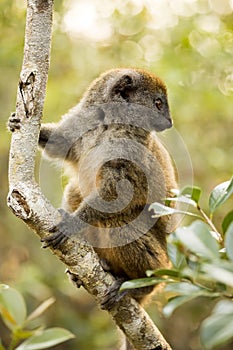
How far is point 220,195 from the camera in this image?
6.35 feet

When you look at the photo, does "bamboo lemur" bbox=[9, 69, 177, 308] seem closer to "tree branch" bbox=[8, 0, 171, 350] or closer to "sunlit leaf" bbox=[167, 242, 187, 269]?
"tree branch" bbox=[8, 0, 171, 350]

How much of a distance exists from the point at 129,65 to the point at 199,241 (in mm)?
5213

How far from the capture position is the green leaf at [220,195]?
1.86 m

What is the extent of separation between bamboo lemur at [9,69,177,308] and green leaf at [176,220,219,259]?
1937 mm

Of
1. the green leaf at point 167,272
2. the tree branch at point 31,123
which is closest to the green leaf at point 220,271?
the green leaf at point 167,272

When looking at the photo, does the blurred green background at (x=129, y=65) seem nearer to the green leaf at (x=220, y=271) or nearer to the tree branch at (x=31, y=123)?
the tree branch at (x=31, y=123)

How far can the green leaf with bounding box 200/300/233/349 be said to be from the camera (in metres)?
1.11

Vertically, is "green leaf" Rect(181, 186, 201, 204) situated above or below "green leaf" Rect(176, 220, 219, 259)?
above

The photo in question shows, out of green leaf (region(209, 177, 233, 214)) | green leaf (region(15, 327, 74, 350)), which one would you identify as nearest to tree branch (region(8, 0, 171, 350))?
green leaf (region(15, 327, 74, 350))

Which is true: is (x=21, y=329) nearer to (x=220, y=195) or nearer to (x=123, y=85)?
(x=220, y=195)

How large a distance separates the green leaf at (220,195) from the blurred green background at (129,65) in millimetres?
2979

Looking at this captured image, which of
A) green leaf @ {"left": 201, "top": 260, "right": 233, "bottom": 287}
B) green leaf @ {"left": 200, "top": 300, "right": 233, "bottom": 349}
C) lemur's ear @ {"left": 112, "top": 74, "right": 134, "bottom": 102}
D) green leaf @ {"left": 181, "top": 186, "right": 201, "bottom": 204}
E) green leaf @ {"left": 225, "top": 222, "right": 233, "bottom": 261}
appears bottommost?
green leaf @ {"left": 200, "top": 300, "right": 233, "bottom": 349}

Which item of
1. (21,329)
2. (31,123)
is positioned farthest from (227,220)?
(31,123)

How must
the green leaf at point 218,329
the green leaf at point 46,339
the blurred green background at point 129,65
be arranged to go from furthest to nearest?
1. the blurred green background at point 129,65
2. the green leaf at point 46,339
3. the green leaf at point 218,329
